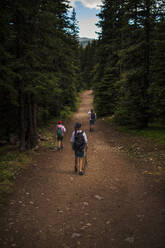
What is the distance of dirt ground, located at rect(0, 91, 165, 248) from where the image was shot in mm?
3893

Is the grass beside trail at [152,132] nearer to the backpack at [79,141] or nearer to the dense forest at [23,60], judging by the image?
the backpack at [79,141]

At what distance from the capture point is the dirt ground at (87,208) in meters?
3.89

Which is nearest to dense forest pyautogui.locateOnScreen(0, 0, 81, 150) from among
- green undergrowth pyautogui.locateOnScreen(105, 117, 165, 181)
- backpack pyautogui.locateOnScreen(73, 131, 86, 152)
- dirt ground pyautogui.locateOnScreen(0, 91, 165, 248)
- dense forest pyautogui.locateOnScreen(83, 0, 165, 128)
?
backpack pyautogui.locateOnScreen(73, 131, 86, 152)

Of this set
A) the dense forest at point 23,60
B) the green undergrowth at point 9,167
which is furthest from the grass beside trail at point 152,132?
the green undergrowth at point 9,167

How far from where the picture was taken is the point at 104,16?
73.5ft

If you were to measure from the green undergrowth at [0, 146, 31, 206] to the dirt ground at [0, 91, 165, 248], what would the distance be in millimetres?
320

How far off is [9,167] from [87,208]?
4598 mm

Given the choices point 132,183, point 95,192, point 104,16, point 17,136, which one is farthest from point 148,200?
point 104,16

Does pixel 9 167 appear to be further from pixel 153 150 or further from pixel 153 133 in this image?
pixel 153 133

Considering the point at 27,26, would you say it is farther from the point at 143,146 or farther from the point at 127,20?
the point at 143,146

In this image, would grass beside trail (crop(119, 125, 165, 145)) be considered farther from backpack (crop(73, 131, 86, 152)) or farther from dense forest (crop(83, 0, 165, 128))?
backpack (crop(73, 131, 86, 152))

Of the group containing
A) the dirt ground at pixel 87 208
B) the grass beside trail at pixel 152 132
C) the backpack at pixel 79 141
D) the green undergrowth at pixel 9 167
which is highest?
the backpack at pixel 79 141

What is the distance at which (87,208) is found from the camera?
5156 millimetres

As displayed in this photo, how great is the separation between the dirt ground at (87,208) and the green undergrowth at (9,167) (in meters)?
0.32
